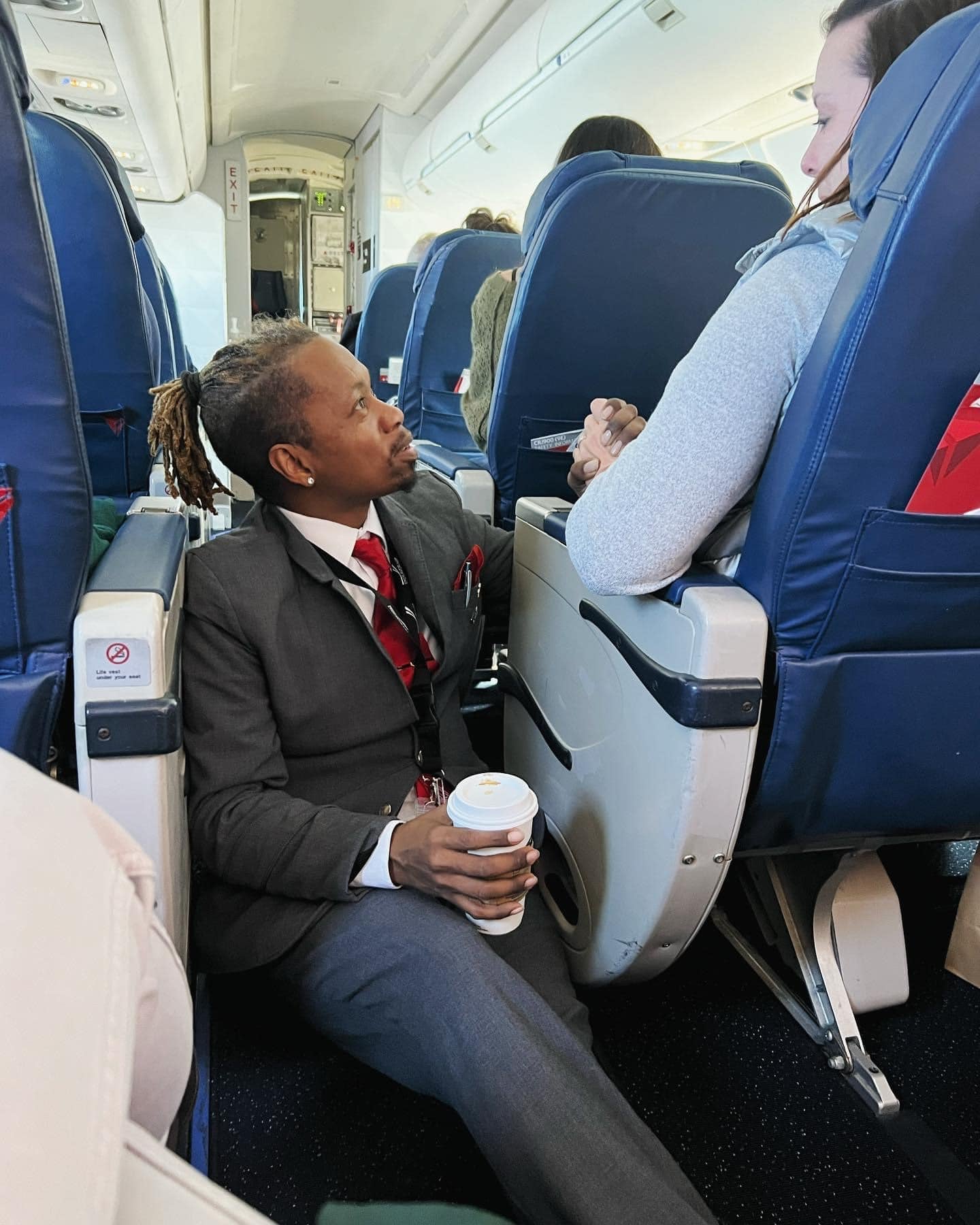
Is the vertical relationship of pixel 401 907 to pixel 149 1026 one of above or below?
below

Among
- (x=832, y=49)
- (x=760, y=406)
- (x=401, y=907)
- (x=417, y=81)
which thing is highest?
(x=417, y=81)

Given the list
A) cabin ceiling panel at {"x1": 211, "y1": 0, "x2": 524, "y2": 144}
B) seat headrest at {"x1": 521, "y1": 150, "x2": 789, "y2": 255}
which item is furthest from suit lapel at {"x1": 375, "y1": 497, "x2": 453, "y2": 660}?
cabin ceiling panel at {"x1": 211, "y1": 0, "x2": 524, "y2": 144}

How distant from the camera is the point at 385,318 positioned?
531cm

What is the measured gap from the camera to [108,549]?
1.38 meters

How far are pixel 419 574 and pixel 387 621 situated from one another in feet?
0.40

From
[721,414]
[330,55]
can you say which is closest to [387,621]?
[721,414]

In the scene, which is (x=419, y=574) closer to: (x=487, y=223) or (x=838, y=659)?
(x=838, y=659)

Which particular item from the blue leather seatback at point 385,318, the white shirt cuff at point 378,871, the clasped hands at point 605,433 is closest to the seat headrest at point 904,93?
the clasped hands at point 605,433

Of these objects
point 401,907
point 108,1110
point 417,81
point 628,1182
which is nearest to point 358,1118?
point 401,907

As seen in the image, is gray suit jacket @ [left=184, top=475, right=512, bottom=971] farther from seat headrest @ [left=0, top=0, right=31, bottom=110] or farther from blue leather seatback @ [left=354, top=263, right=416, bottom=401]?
blue leather seatback @ [left=354, top=263, right=416, bottom=401]

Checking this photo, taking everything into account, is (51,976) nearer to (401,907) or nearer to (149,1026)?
(149,1026)

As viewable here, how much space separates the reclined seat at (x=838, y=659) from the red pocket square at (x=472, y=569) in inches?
8.4

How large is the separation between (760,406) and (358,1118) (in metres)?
1.26

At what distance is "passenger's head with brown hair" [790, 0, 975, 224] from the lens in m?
1.18
